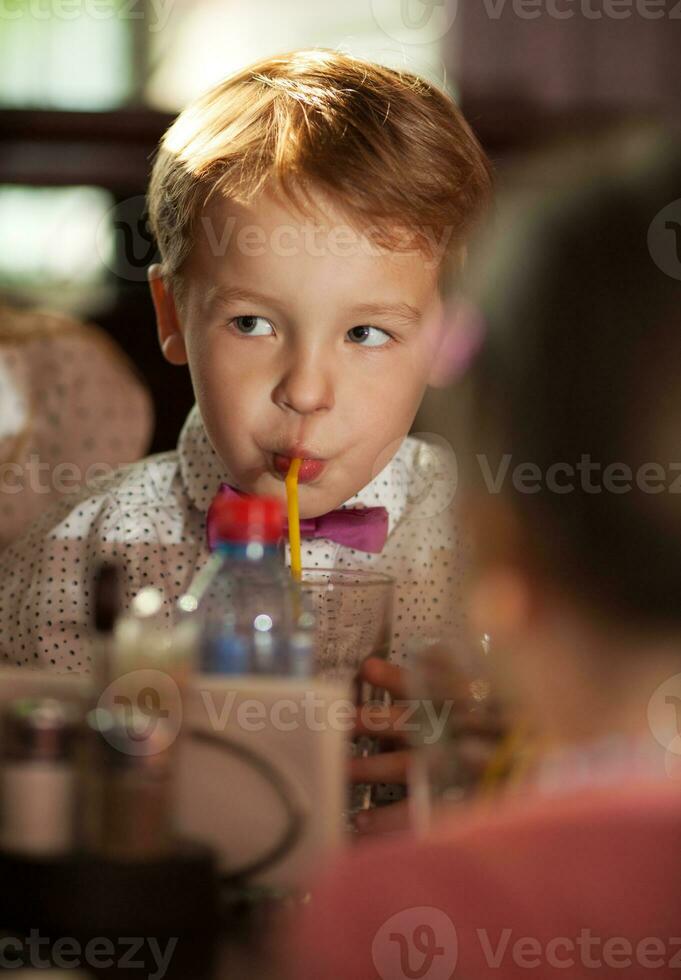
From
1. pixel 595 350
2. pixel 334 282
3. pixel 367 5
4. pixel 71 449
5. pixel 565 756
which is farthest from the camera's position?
pixel 367 5

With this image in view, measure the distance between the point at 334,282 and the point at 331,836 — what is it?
0.50m

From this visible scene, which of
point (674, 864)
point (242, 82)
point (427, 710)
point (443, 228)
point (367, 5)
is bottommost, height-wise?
point (427, 710)

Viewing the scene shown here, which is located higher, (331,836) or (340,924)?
(340,924)

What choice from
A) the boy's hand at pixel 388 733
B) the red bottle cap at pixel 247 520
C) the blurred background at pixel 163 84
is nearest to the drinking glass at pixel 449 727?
the boy's hand at pixel 388 733

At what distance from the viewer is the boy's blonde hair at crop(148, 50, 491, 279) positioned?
0.99 meters

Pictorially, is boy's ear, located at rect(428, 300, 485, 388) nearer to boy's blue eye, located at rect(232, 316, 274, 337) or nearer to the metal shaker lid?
boy's blue eye, located at rect(232, 316, 274, 337)

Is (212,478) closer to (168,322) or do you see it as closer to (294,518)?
(168,322)

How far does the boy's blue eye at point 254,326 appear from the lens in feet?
3.24

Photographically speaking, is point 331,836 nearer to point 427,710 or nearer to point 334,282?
point 427,710

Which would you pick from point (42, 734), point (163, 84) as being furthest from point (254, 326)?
point (163, 84)

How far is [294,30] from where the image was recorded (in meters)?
2.22

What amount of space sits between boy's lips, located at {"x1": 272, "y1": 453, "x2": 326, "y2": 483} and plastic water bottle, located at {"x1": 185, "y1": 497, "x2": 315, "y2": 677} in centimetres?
22

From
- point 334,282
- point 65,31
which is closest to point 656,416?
point 334,282

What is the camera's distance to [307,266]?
37.7 inches
